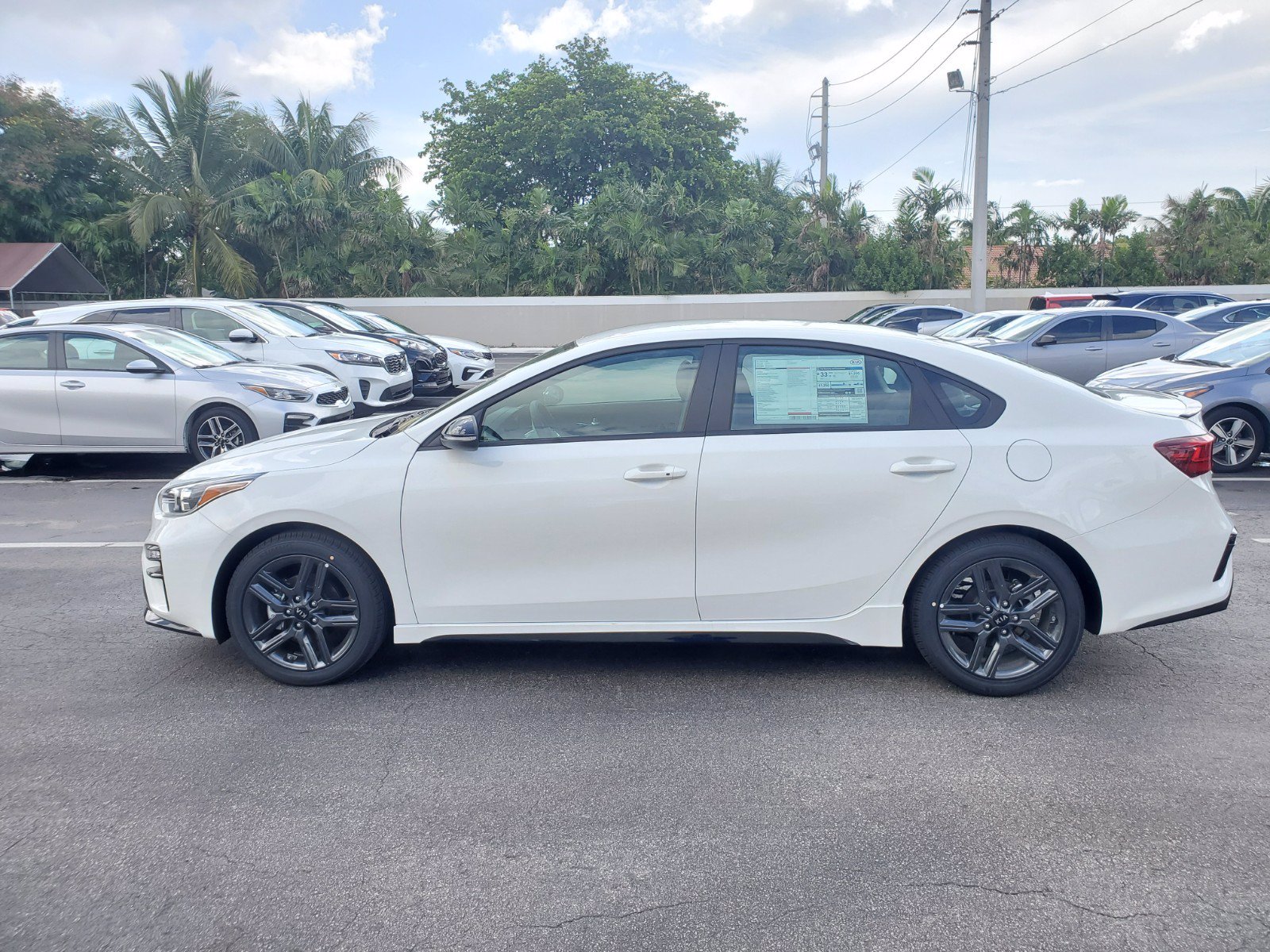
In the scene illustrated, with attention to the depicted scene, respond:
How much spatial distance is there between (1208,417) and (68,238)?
33507mm

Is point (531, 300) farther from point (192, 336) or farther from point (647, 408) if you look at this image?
point (647, 408)

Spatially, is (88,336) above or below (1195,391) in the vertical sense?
above

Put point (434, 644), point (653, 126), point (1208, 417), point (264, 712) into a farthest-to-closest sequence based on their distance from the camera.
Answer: point (653, 126) → point (1208, 417) → point (434, 644) → point (264, 712)

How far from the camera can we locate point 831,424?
448cm

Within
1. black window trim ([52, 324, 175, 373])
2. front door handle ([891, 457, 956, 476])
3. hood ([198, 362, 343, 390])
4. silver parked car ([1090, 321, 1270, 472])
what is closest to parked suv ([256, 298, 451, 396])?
hood ([198, 362, 343, 390])

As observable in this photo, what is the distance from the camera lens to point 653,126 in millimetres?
38281

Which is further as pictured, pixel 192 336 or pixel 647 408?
pixel 192 336

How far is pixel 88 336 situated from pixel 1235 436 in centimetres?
1123

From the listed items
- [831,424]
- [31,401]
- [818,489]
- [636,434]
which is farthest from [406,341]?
[818,489]

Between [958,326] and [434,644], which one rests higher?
[958,326]

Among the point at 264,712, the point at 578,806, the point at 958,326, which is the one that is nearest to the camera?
the point at 578,806

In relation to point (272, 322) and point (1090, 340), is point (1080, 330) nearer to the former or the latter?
point (1090, 340)

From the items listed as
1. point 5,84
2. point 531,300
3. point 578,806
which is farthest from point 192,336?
point 5,84

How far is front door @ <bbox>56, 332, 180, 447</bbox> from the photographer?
10.2m
